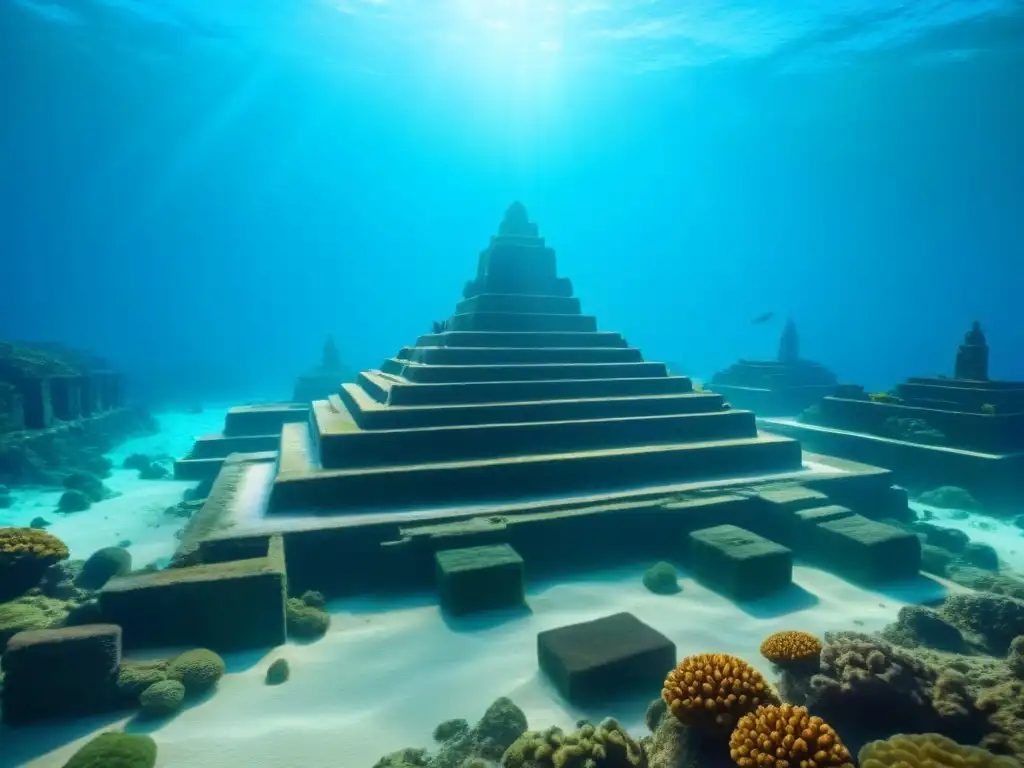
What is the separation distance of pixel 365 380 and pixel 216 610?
1241 cm

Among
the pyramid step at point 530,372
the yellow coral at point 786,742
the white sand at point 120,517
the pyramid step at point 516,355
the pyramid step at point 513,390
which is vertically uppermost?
the pyramid step at point 516,355

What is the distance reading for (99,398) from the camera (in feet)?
115

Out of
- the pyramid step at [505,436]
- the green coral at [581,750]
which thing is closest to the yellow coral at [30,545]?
Result: the pyramid step at [505,436]

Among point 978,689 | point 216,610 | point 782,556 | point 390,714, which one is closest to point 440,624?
point 390,714

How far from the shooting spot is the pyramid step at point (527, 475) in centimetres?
1232

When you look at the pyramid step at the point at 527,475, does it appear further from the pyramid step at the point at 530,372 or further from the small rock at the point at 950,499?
Answer: the small rock at the point at 950,499

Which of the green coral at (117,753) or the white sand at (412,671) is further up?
the green coral at (117,753)

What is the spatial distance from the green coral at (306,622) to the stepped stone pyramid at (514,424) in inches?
114

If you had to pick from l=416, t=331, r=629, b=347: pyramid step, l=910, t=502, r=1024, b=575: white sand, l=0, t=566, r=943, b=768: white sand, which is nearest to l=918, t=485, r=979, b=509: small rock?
l=910, t=502, r=1024, b=575: white sand

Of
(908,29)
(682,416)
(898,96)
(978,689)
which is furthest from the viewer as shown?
(898,96)

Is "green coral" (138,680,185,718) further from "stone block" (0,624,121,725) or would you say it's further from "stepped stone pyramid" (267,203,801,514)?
"stepped stone pyramid" (267,203,801,514)

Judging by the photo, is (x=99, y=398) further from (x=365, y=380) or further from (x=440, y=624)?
(x=440, y=624)

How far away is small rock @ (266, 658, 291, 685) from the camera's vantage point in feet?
25.2

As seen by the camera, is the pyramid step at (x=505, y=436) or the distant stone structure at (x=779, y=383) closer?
the pyramid step at (x=505, y=436)
